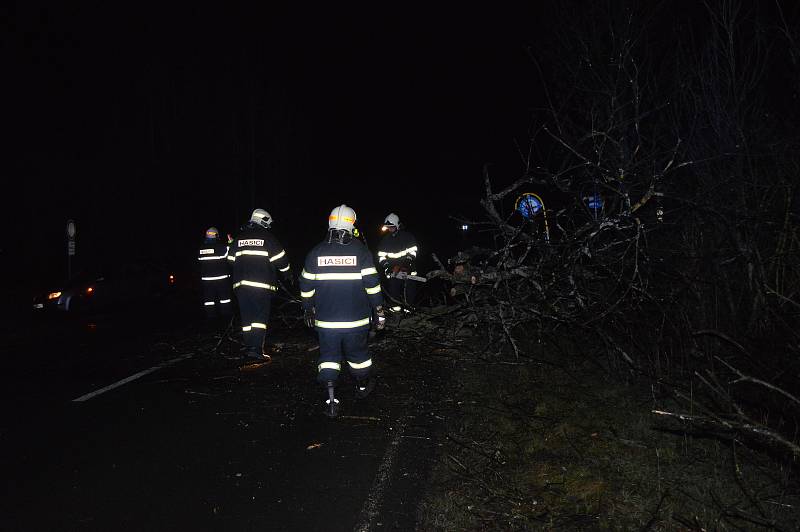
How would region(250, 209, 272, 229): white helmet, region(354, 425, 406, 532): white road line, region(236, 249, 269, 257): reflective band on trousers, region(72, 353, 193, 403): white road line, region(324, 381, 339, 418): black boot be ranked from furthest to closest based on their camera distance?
region(250, 209, 272, 229): white helmet → region(236, 249, 269, 257): reflective band on trousers → region(72, 353, 193, 403): white road line → region(324, 381, 339, 418): black boot → region(354, 425, 406, 532): white road line

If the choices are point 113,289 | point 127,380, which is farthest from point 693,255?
point 113,289

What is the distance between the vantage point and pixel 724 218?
5.15m

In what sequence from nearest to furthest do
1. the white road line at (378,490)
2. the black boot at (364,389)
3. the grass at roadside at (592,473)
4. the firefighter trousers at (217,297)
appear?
the grass at roadside at (592,473) → the white road line at (378,490) → the black boot at (364,389) → the firefighter trousers at (217,297)

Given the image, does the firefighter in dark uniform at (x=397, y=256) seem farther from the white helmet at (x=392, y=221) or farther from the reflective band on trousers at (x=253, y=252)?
the reflective band on trousers at (x=253, y=252)

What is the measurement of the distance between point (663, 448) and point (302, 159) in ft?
115

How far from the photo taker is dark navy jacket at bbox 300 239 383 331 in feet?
17.8

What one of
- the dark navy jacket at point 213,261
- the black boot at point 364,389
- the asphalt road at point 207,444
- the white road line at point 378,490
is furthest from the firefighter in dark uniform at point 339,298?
the dark navy jacket at point 213,261

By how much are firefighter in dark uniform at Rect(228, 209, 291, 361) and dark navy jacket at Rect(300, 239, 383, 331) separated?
2.12m

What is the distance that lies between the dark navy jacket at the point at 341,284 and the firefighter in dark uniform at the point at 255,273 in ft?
6.95

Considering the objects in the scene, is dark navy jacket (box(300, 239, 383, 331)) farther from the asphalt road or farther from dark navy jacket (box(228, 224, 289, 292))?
dark navy jacket (box(228, 224, 289, 292))

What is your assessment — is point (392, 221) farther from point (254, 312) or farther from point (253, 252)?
point (254, 312)

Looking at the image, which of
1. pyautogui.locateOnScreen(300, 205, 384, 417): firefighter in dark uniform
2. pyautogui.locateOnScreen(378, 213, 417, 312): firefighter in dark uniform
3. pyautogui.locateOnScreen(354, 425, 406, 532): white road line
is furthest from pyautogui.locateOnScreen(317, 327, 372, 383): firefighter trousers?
pyautogui.locateOnScreen(378, 213, 417, 312): firefighter in dark uniform

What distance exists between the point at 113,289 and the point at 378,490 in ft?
35.2

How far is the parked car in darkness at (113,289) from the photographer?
11.6m
